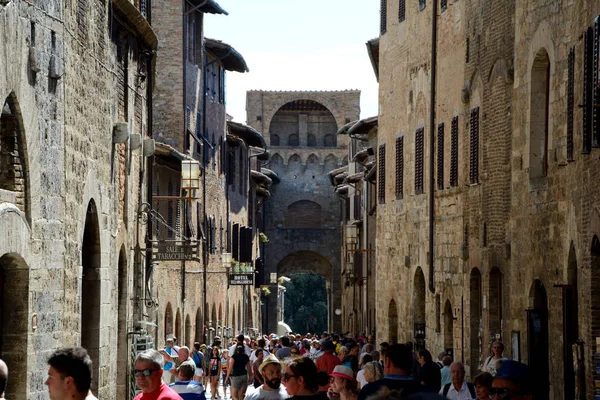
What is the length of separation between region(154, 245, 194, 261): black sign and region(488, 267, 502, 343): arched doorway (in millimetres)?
4646

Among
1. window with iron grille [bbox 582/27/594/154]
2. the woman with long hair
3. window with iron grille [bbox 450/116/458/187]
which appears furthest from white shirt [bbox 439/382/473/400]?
the woman with long hair

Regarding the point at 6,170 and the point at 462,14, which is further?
the point at 462,14

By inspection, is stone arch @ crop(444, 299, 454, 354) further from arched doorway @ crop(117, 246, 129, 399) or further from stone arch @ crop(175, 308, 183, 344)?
Answer: stone arch @ crop(175, 308, 183, 344)

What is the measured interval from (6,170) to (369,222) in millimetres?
31595

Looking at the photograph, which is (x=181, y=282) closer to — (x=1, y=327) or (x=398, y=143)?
(x=398, y=143)

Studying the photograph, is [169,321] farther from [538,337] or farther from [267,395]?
[267,395]

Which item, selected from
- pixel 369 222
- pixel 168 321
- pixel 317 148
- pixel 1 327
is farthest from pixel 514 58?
pixel 317 148

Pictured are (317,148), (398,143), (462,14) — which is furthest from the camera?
(317,148)

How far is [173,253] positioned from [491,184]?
505 centimetres

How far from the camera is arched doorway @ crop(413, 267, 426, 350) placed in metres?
27.1

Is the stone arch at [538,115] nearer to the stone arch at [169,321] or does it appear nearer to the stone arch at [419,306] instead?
the stone arch at [419,306]

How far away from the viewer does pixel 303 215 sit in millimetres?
68562

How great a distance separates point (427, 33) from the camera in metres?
26.7

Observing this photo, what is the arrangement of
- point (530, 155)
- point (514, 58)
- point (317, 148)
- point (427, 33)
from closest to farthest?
point (530, 155), point (514, 58), point (427, 33), point (317, 148)
